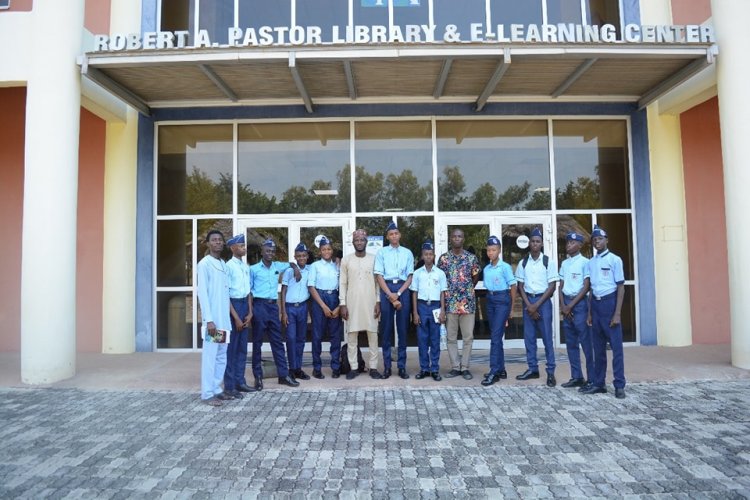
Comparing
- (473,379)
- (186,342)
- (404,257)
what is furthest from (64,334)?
(473,379)

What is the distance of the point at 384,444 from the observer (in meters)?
4.06

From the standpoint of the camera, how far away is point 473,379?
20.4ft

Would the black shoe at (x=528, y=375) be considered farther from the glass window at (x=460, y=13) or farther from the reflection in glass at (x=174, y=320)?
the glass window at (x=460, y=13)

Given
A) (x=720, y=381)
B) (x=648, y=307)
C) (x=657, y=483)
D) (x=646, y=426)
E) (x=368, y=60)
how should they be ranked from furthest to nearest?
(x=648, y=307)
(x=368, y=60)
(x=720, y=381)
(x=646, y=426)
(x=657, y=483)

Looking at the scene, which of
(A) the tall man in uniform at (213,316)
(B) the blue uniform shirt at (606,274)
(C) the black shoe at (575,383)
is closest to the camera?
(A) the tall man in uniform at (213,316)

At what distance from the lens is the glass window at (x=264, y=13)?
8.66 m

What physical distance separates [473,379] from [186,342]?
523cm

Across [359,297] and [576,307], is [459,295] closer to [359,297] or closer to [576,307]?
[359,297]

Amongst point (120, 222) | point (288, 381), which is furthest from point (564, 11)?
point (120, 222)

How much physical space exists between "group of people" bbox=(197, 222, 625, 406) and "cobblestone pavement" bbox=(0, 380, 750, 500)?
1.54ft

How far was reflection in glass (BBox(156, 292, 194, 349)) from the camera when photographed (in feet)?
28.3

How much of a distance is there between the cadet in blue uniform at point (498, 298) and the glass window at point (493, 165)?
104 inches

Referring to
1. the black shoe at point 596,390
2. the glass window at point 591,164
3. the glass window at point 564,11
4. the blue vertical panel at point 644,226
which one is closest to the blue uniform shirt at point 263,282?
the black shoe at point 596,390

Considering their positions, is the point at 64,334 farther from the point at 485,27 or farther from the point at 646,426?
the point at 485,27
